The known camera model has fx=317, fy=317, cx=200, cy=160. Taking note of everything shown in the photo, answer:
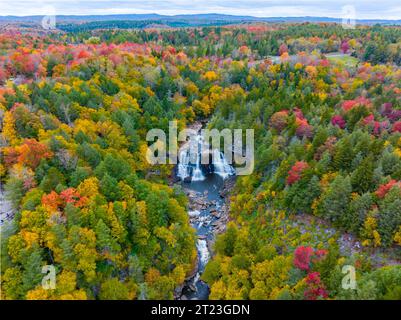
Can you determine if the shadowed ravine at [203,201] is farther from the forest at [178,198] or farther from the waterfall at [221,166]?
the forest at [178,198]

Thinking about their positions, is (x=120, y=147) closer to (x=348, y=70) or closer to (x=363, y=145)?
(x=363, y=145)

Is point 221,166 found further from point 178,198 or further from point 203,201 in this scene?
point 178,198

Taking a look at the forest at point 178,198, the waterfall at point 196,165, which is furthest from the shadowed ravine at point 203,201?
the forest at point 178,198

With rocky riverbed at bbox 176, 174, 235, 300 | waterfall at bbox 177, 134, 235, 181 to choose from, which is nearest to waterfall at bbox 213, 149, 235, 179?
waterfall at bbox 177, 134, 235, 181

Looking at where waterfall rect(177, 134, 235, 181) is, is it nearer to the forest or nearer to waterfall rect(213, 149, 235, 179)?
waterfall rect(213, 149, 235, 179)

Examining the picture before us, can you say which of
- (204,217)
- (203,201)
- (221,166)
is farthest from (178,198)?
(221,166)

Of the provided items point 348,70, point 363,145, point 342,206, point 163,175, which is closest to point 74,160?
point 163,175

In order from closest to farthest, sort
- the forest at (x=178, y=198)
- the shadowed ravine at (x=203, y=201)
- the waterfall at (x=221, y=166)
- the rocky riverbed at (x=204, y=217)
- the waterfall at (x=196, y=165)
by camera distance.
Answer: the forest at (x=178, y=198), the rocky riverbed at (x=204, y=217), the shadowed ravine at (x=203, y=201), the waterfall at (x=221, y=166), the waterfall at (x=196, y=165)
